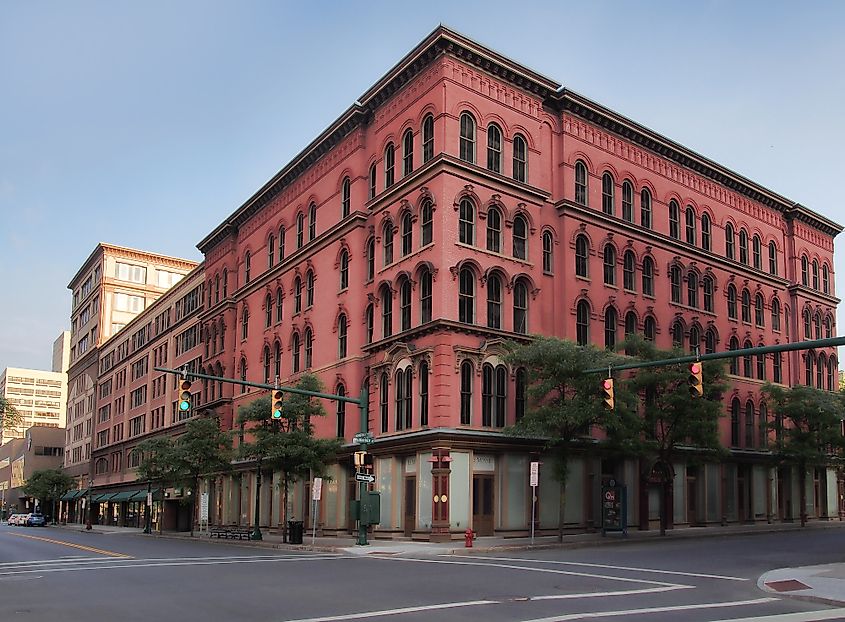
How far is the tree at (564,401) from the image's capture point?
3756 centimetres

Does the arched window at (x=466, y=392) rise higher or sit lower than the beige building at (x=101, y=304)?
lower

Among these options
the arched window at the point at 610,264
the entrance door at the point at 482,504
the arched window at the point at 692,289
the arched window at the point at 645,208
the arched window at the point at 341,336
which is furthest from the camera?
the arched window at the point at 692,289

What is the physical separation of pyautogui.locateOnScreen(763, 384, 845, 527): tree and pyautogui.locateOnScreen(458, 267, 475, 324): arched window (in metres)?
23.4

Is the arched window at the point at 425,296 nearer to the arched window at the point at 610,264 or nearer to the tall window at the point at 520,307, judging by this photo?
the tall window at the point at 520,307

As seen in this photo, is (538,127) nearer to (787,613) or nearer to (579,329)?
(579,329)

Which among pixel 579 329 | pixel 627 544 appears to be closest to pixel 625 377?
pixel 579 329

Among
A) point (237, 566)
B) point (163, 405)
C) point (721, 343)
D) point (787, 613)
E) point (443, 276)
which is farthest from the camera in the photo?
point (163, 405)

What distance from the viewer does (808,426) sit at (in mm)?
55094

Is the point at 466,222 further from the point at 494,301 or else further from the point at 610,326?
the point at 610,326

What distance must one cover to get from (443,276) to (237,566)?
57.5 ft

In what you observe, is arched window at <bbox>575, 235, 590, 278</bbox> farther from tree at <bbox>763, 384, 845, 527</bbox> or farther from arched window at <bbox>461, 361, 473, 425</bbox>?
tree at <bbox>763, 384, 845, 527</bbox>

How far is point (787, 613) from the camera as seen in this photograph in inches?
644

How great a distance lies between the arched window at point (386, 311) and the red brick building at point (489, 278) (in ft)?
0.49

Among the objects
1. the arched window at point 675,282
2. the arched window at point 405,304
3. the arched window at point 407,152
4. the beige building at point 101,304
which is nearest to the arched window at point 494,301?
the arched window at point 405,304
